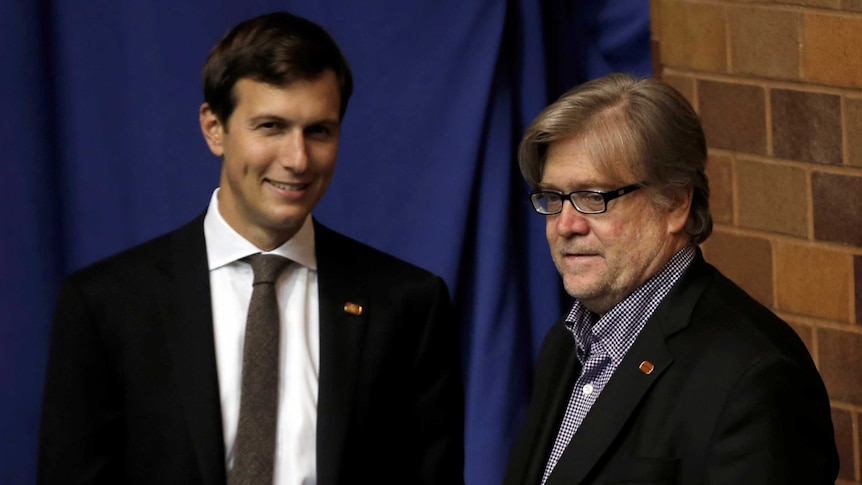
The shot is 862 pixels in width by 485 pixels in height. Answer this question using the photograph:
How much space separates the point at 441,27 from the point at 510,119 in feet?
0.80

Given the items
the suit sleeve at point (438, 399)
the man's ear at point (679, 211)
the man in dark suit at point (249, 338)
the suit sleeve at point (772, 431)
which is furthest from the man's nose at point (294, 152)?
the suit sleeve at point (772, 431)

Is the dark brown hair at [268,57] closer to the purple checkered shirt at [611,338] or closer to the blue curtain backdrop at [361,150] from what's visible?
the purple checkered shirt at [611,338]

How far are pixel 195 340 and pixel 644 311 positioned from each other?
670mm

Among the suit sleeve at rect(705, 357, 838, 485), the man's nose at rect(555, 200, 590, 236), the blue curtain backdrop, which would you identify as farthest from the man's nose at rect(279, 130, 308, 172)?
the blue curtain backdrop

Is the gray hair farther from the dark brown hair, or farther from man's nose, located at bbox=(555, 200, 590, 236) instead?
the dark brown hair

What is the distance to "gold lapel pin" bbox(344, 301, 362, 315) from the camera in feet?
7.08

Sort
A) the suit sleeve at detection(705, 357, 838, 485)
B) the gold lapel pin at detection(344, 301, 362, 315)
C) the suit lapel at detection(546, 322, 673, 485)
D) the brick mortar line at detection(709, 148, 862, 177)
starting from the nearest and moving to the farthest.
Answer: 1. the suit sleeve at detection(705, 357, 838, 485)
2. the suit lapel at detection(546, 322, 673, 485)
3. the gold lapel pin at detection(344, 301, 362, 315)
4. the brick mortar line at detection(709, 148, 862, 177)

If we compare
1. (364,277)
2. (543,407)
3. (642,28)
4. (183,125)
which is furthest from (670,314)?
(183,125)

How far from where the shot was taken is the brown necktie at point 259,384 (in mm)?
2047

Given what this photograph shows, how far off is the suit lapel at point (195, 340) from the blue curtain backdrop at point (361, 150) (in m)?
0.90

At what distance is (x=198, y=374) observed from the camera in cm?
209

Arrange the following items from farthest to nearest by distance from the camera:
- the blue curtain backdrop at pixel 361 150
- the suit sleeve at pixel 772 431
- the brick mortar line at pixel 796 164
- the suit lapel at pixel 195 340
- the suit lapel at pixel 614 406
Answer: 1. the blue curtain backdrop at pixel 361 150
2. the brick mortar line at pixel 796 164
3. the suit lapel at pixel 195 340
4. the suit lapel at pixel 614 406
5. the suit sleeve at pixel 772 431

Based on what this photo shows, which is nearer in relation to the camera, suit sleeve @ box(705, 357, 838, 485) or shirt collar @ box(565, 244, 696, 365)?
suit sleeve @ box(705, 357, 838, 485)

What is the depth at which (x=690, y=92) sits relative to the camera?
2.75 metres
